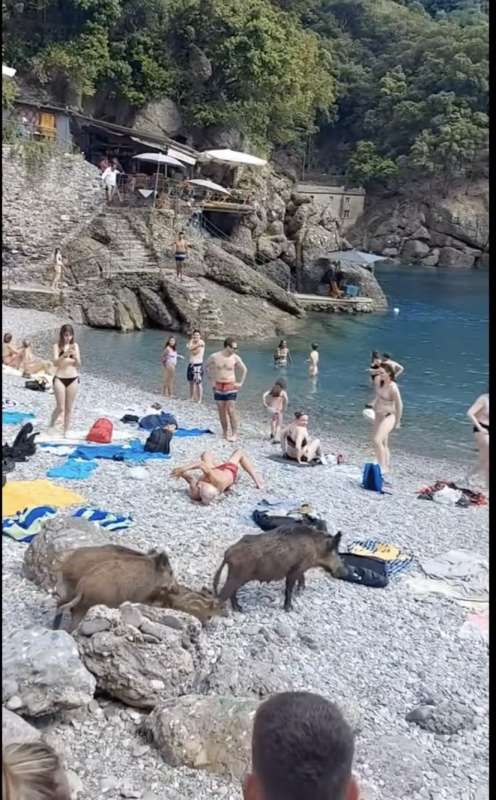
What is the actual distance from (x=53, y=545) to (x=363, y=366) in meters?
17.4

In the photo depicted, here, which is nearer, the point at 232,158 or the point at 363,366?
the point at 363,366

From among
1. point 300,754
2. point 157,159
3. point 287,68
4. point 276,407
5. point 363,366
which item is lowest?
point 276,407

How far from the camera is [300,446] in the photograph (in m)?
11.5

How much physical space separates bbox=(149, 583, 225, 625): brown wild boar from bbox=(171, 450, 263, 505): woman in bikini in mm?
2665

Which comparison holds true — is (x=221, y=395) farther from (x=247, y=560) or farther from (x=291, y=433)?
(x=247, y=560)

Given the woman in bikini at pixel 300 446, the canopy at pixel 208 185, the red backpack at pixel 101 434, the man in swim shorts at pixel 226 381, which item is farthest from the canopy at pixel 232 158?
the red backpack at pixel 101 434

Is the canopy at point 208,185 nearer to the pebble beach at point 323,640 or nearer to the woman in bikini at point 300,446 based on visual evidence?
the woman in bikini at point 300,446

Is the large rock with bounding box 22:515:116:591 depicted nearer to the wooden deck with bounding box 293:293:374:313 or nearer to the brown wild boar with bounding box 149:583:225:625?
the brown wild boar with bounding box 149:583:225:625

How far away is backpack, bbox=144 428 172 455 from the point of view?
34.6 ft

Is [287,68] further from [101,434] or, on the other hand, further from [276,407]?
[101,434]

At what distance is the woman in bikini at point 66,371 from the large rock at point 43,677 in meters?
6.41

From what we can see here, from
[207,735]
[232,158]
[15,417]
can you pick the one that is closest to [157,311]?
[232,158]

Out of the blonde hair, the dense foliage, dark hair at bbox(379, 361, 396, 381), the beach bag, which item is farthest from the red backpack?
the dense foliage

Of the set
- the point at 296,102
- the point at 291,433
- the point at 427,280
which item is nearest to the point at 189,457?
the point at 291,433
